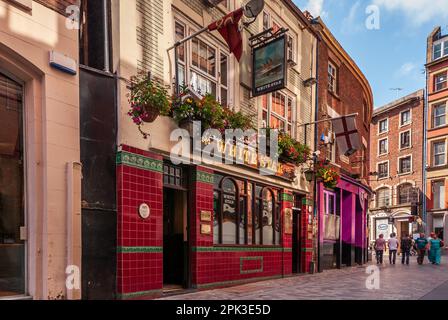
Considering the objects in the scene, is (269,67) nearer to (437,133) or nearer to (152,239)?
(152,239)

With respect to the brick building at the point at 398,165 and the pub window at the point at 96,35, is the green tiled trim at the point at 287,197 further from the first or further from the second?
the brick building at the point at 398,165

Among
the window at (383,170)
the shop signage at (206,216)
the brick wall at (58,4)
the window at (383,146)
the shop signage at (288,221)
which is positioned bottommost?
the shop signage at (288,221)

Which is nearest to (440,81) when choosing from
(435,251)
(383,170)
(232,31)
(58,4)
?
(383,170)

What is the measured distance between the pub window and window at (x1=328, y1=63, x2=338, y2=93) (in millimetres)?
11020

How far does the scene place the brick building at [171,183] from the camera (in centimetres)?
727

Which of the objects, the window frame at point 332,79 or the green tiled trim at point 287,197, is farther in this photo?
the window frame at point 332,79

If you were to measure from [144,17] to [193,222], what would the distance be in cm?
428

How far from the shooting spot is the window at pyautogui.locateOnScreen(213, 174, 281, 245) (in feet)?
33.2

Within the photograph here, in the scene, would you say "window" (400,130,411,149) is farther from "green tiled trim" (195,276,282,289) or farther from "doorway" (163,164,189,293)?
"doorway" (163,164,189,293)

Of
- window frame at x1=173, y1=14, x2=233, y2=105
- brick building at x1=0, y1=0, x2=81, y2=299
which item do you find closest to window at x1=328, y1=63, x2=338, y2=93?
window frame at x1=173, y1=14, x2=233, y2=105

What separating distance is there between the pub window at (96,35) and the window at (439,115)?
34130mm

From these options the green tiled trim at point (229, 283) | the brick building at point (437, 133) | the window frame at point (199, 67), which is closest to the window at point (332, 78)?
the window frame at point (199, 67)

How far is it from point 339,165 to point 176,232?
9.95 metres
